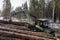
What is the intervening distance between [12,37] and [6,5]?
891 inches

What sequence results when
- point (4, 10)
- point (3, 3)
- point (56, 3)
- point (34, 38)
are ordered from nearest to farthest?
point (34, 38)
point (56, 3)
point (4, 10)
point (3, 3)

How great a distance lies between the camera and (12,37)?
2633 mm

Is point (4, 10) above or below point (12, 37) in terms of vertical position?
above

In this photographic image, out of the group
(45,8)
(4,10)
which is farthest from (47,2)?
(4,10)

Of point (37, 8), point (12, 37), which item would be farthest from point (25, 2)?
point (12, 37)

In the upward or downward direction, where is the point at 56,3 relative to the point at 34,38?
upward

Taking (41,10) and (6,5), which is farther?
(6,5)

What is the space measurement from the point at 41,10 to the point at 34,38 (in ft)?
60.4

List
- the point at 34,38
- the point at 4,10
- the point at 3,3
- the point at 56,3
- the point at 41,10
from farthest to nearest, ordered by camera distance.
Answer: the point at 3,3 < the point at 4,10 < the point at 41,10 < the point at 56,3 < the point at 34,38

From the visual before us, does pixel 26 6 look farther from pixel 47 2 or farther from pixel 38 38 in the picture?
pixel 38 38

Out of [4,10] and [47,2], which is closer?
[47,2]

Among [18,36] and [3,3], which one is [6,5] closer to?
[3,3]

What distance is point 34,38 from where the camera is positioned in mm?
2553

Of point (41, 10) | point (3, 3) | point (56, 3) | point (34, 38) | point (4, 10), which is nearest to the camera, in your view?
point (34, 38)
